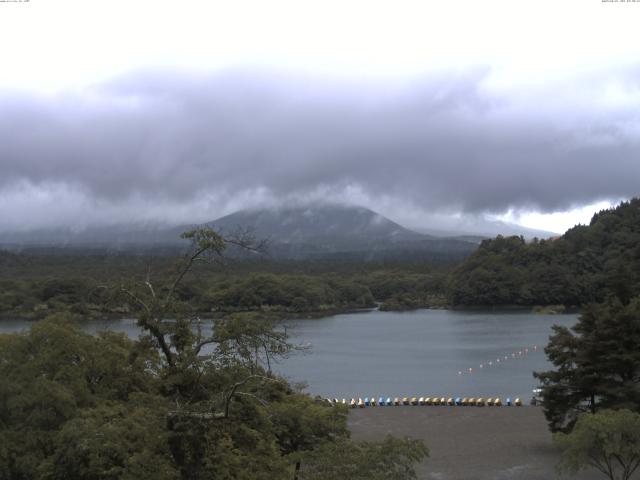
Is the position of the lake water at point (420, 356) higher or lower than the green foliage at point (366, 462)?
lower

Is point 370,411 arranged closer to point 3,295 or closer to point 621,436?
point 621,436

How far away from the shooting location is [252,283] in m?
109

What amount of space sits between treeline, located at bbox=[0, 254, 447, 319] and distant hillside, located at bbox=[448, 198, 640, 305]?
25.3 feet

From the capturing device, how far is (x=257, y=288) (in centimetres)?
10819

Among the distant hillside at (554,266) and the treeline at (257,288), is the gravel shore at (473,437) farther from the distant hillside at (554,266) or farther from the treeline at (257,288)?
the distant hillside at (554,266)

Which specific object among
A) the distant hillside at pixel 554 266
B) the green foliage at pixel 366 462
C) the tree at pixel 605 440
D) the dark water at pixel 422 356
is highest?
the distant hillside at pixel 554 266

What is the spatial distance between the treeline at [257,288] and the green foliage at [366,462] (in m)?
57.0

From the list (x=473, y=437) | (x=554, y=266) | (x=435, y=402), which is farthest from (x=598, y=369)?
(x=554, y=266)

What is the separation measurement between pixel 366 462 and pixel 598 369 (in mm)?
16728

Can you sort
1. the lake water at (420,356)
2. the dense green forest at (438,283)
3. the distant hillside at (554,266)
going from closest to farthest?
the lake water at (420,356)
the dense green forest at (438,283)
the distant hillside at (554,266)

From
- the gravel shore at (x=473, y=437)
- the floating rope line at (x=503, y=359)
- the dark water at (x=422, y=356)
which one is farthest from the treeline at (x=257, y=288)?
the gravel shore at (x=473, y=437)

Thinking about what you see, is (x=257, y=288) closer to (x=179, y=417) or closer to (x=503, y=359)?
(x=503, y=359)

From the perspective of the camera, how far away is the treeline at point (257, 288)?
94.8 m

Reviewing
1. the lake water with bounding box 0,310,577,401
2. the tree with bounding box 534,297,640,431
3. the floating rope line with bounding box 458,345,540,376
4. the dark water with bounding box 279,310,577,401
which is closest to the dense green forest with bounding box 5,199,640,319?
the lake water with bounding box 0,310,577,401
